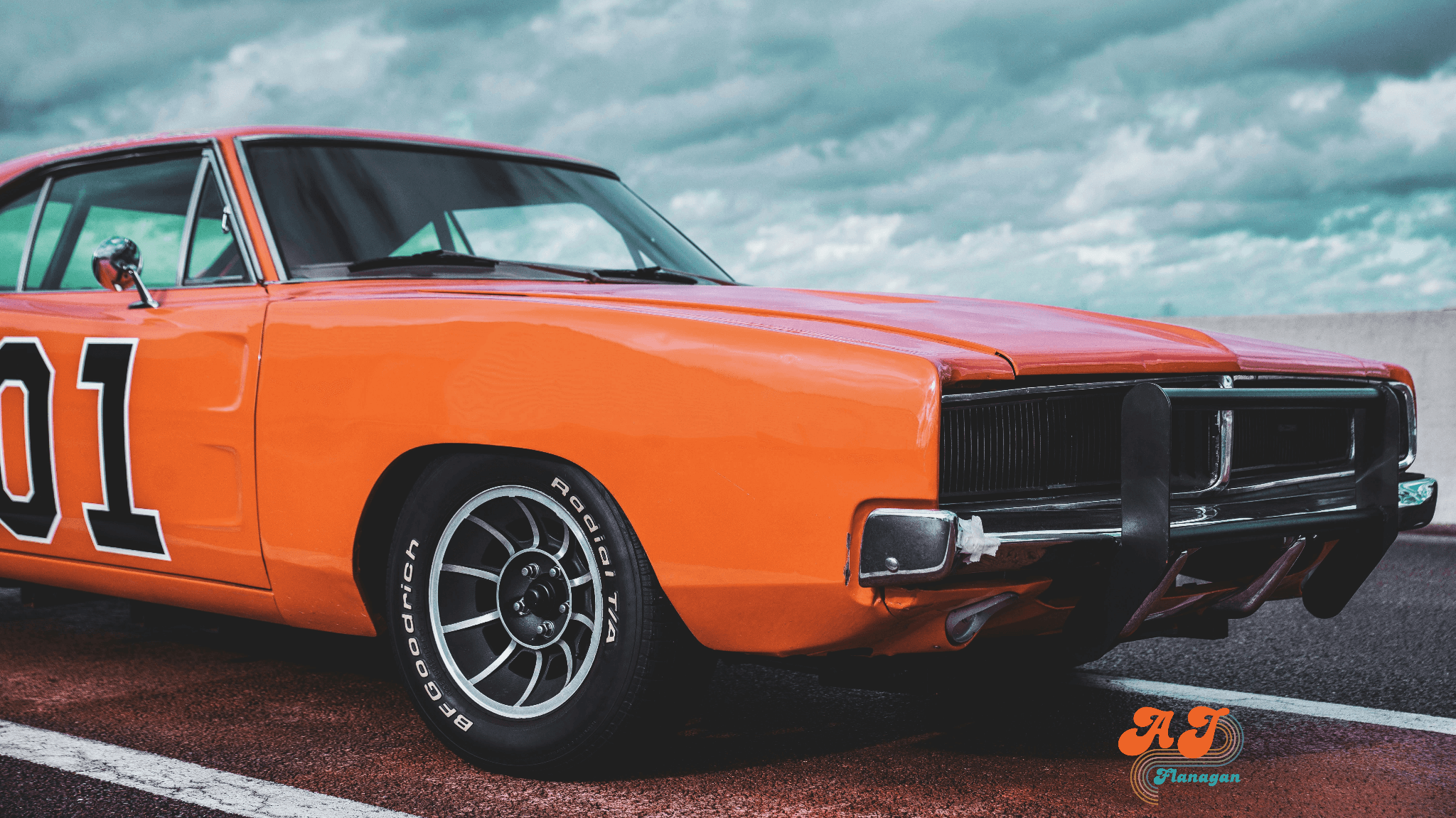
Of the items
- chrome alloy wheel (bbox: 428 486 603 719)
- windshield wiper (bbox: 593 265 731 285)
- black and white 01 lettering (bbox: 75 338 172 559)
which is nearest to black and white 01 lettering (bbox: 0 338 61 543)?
black and white 01 lettering (bbox: 75 338 172 559)

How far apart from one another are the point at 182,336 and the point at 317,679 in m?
1.12

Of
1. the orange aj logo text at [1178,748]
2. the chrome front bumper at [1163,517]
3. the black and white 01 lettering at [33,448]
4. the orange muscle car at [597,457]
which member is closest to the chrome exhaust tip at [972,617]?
the orange muscle car at [597,457]

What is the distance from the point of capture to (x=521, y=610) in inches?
109

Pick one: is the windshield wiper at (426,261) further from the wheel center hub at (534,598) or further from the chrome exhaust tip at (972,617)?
the chrome exhaust tip at (972,617)

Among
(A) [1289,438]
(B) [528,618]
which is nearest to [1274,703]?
(A) [1289,438]

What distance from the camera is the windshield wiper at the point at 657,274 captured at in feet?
12.3

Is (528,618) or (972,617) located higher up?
(972,617)

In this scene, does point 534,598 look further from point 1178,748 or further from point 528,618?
point 1178,748

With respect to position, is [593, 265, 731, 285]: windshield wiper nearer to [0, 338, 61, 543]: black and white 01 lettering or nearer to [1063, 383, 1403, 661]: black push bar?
[0, 338, 61, 543]: black and white 01 lettering

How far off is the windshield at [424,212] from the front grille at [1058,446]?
159 cm

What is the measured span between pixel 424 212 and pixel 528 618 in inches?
58.3

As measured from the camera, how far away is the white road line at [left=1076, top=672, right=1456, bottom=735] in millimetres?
3305

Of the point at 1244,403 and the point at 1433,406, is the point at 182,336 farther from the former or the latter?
the point at 1433,406

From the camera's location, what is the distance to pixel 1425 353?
802 centimetres
